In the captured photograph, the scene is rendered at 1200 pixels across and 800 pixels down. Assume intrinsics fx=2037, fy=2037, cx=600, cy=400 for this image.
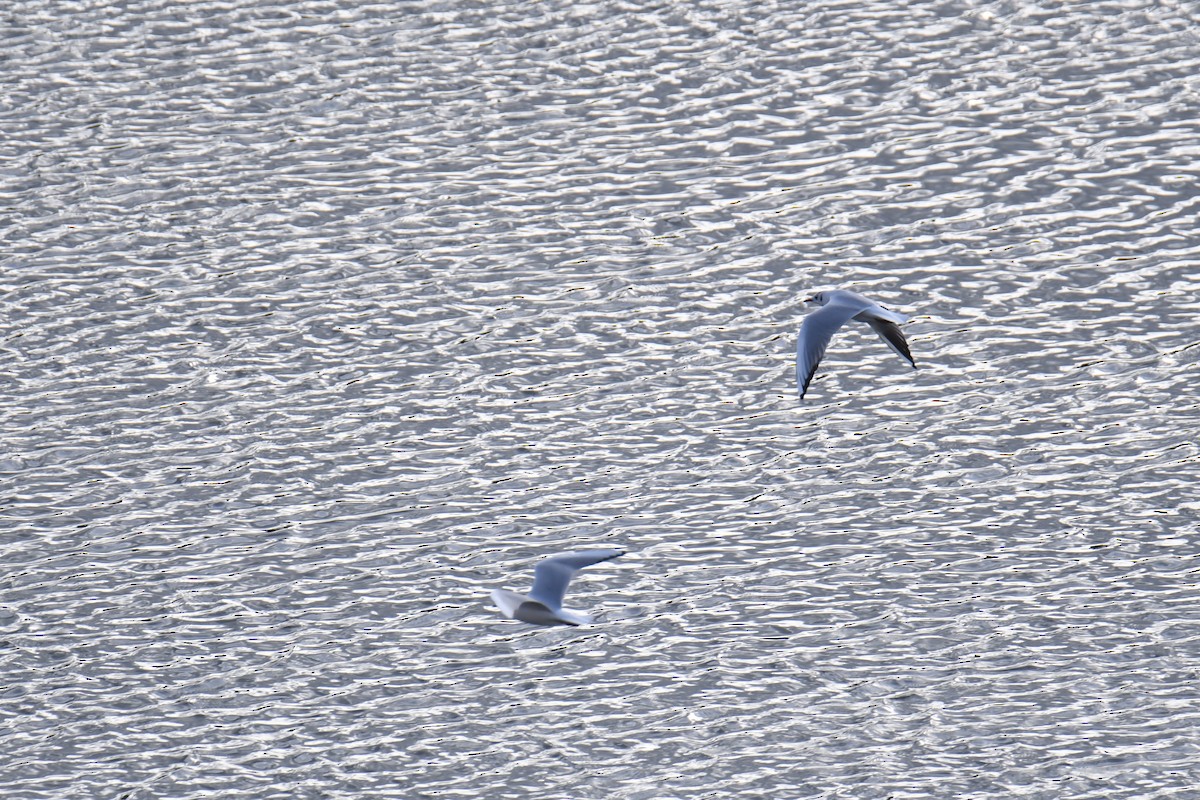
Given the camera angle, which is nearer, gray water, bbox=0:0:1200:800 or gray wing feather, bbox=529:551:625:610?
gray wing feather, bbox=529:551:625:610

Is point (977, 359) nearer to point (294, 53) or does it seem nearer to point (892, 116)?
point (892, 116)

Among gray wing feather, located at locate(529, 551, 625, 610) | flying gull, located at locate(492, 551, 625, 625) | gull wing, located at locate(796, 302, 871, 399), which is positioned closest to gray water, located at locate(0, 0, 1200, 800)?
flying gull, located at locate(492, 551, 625, 625)

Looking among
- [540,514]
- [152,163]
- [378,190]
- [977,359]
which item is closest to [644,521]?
[540,514]

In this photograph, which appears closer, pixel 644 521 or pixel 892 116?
pixel 644 521

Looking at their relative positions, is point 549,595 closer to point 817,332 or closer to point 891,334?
point 817,332

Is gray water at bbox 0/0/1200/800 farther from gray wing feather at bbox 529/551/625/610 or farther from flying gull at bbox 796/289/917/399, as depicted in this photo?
flying gull at bbox 796/289/917/399

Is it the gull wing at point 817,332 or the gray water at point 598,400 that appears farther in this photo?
the gray water at point 598,400

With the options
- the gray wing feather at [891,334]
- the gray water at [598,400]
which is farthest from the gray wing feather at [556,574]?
the gray wing feather at [891,334]

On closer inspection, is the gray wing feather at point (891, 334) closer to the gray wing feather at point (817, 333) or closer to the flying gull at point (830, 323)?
the flying gull at point (830, 323)
